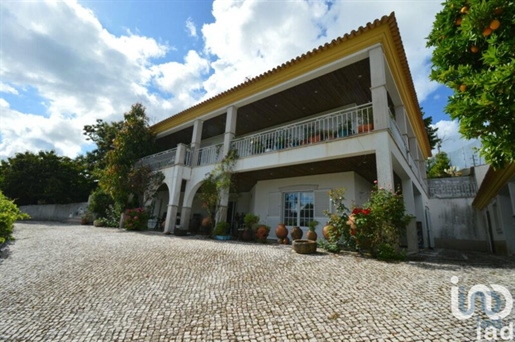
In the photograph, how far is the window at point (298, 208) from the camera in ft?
31.7

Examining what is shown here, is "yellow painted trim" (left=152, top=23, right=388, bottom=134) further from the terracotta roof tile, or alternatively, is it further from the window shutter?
the window shutter

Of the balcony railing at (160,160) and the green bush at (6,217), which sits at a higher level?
the balcony railing at (160,160)

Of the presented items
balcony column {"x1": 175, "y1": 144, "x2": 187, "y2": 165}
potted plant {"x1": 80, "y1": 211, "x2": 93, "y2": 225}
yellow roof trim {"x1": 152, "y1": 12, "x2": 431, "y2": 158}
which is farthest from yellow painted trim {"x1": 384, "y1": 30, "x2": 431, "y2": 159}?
potted plant {"x1": 80, "y1": 211, "x2": 93, "y2": 225}

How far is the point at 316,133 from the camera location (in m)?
8.22

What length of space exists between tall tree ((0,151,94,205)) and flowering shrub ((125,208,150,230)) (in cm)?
1422

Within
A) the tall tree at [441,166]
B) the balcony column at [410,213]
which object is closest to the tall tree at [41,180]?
the balcony column at [410,213]

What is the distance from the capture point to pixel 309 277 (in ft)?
12.7

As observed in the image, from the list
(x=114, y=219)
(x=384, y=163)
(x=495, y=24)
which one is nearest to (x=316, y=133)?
(x=384, y=163)

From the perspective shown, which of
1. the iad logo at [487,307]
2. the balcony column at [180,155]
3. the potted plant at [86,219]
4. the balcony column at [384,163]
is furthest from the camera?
the potted plant at [86,219]

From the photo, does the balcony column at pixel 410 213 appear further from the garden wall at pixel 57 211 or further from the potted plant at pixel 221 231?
the garden wall at pixel 57 211

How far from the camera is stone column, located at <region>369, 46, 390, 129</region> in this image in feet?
20.0

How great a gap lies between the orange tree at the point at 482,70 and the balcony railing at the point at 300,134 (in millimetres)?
4021

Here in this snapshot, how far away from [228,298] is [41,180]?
25375 mm

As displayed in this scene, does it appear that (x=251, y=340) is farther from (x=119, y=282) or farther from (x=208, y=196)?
(x=208, y=196)
